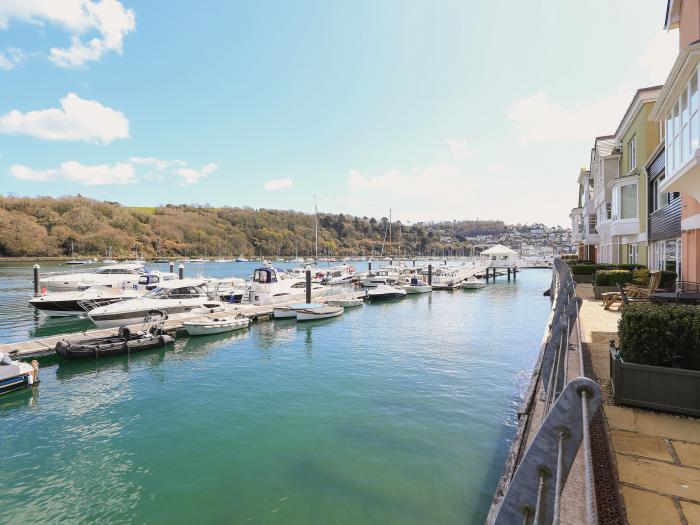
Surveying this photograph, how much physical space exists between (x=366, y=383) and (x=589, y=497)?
40.3 feet

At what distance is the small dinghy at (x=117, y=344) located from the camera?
16281 millimetres

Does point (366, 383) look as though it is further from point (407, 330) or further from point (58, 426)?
Answer: point (407, 330)

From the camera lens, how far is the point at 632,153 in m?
23.5

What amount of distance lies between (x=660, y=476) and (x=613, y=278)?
17.2 meters

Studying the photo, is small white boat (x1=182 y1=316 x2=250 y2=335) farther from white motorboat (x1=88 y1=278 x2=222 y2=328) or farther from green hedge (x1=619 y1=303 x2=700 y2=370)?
green hedge (x1=619 y1=303 x2=700 y2=370)

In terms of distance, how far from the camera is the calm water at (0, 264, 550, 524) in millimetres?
7156

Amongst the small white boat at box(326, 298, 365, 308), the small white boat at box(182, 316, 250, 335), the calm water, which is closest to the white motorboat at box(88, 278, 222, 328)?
the small white boat at box(182, 316, 250, 335)

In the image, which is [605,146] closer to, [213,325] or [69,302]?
[213,325]

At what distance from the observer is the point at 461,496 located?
23.9ft

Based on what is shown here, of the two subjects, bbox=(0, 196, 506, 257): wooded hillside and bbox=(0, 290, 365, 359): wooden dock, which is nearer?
bbox=(0, 290, 365, 359): wooden dock

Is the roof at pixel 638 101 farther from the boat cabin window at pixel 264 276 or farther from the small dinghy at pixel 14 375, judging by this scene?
the small dinghy at pixel 14 375

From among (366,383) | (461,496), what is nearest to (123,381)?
(366,383)

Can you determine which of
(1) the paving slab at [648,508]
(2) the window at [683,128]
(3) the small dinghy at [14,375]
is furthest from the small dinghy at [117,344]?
(2) the window at [683,128]

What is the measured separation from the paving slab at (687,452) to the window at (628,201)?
20935 mm
